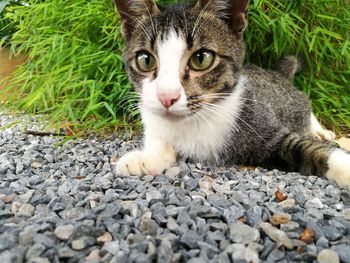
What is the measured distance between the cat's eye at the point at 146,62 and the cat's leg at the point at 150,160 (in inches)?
17.0

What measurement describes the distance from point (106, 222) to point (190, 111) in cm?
75

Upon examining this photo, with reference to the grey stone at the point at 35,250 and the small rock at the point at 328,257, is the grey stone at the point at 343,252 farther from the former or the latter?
the grey stone at the point at 35,250

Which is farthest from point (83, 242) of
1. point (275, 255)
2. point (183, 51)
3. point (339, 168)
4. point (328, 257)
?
point (339, 168)

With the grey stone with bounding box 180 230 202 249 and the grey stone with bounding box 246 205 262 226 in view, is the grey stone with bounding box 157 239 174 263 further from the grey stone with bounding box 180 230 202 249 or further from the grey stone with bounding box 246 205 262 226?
the grey stone with bounding box 246 205 262 226

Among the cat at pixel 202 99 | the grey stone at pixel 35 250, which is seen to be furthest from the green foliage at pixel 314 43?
the grey stone at pixel 35 250

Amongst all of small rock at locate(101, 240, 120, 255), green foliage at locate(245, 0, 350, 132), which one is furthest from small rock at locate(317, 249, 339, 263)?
green foliage at locate(245, 0, 350, 132)

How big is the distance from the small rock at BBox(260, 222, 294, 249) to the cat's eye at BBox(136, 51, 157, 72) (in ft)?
3.34

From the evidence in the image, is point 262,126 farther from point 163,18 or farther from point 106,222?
point 106,222

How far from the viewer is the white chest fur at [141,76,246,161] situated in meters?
2.03

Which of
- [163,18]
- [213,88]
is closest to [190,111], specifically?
[213,88]

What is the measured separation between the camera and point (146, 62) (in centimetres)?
192

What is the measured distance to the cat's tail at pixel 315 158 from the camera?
1.79m

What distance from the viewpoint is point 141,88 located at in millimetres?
1947

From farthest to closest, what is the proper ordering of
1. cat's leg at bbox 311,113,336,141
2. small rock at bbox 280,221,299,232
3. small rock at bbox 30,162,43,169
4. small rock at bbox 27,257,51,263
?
cat's leg at bbox 311,113,336,141
small rock at bbox 30,162,43,169
small rock at bbox 280,221,299,232
small rock at bbox 27,257,51,263
